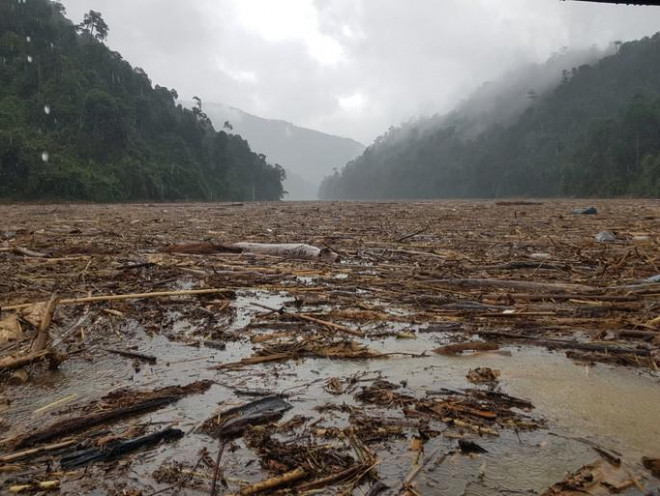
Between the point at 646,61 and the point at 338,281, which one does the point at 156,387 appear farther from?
the point at 646,61

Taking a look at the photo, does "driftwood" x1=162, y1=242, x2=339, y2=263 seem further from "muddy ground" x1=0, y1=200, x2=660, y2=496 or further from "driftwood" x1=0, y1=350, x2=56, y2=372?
"driftwood" x1=0, y1=350, x2=56, y2=372

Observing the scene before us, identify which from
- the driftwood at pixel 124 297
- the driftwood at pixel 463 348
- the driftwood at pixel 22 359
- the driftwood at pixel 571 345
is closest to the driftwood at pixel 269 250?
the driftwood at pixel 124 297

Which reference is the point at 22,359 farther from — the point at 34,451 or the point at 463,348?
the point at 463,348

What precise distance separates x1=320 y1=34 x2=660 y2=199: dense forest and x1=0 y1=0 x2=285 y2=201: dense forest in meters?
47.5

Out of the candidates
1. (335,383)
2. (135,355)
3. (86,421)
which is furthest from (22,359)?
(335,383)

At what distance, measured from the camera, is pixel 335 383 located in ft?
9.09

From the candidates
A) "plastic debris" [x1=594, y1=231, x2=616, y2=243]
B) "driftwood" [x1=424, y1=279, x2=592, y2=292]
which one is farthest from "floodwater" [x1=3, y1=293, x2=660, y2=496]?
"plastic debris" [x1=594, y1=231, x2=616, y2=243]

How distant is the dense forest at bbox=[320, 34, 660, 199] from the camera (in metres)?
55.3

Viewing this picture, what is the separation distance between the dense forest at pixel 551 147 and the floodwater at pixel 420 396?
5168 centimetres

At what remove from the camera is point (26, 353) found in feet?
10.3

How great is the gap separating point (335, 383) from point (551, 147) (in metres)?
92.8

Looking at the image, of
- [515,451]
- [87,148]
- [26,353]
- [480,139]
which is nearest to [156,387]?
[26,353]

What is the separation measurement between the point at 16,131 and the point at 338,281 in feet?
158

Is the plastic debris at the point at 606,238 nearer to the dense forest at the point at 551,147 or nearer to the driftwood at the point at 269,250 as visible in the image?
the driftwood at the point at 269,250
